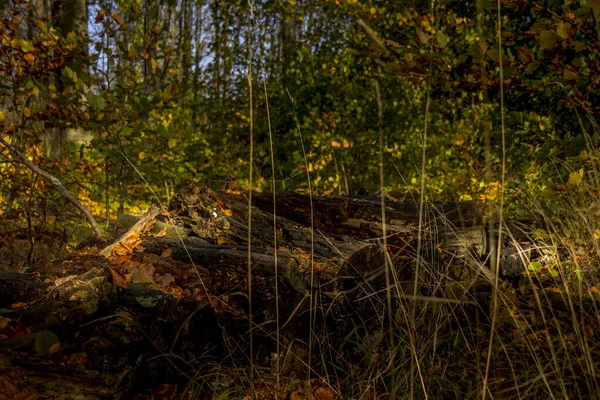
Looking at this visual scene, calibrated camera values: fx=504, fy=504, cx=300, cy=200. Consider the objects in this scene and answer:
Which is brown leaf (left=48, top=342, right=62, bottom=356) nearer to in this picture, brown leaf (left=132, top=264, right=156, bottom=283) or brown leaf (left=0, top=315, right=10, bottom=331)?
brown leaf (left=0, top=315, right=10, bottom=331)

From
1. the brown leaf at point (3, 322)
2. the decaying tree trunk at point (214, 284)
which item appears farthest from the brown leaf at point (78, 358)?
the brown leaf at point (3, 322)

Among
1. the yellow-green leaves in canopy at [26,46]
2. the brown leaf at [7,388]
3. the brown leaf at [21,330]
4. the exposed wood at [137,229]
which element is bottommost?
the brown leaf at [7,388]

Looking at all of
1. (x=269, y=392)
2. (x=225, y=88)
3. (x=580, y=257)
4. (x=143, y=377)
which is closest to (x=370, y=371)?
(x=269, y=392)

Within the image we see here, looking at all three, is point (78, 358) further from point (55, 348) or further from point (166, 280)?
point (166, 280)

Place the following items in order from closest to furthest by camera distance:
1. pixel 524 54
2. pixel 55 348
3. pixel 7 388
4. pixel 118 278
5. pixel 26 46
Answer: pixel 7 388, pixel 55 348, pixel 524 54, pixel 118 278, pixel 26 46

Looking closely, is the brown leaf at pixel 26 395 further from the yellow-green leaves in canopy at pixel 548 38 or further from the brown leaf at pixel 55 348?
the yellow-green leaves in canopy at pixel 548 38

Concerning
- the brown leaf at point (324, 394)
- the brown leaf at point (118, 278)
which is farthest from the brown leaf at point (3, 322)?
the brown leaf at point (324, 394)

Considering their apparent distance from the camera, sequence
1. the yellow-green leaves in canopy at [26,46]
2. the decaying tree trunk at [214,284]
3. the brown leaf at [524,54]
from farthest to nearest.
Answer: the yellow-green leaves in canopy at [26,46], the brown leaf at [524,54], the decaying tree trunk at [214,284]

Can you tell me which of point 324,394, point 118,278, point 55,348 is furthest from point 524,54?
point 55,348

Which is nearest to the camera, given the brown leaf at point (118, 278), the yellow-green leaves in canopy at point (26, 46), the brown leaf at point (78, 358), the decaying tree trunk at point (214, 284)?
the brown leaf at point (78, 358)

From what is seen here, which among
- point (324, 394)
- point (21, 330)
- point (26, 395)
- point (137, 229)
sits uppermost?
point (137, 229)

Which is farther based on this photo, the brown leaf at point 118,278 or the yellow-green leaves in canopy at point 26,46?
→ the yellow-green leaves in canopy at point 26,46

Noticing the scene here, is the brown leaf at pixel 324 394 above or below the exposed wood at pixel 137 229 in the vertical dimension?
below

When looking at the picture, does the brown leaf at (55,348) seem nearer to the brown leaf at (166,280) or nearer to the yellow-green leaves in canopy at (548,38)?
the brown leaf at (166,280)
